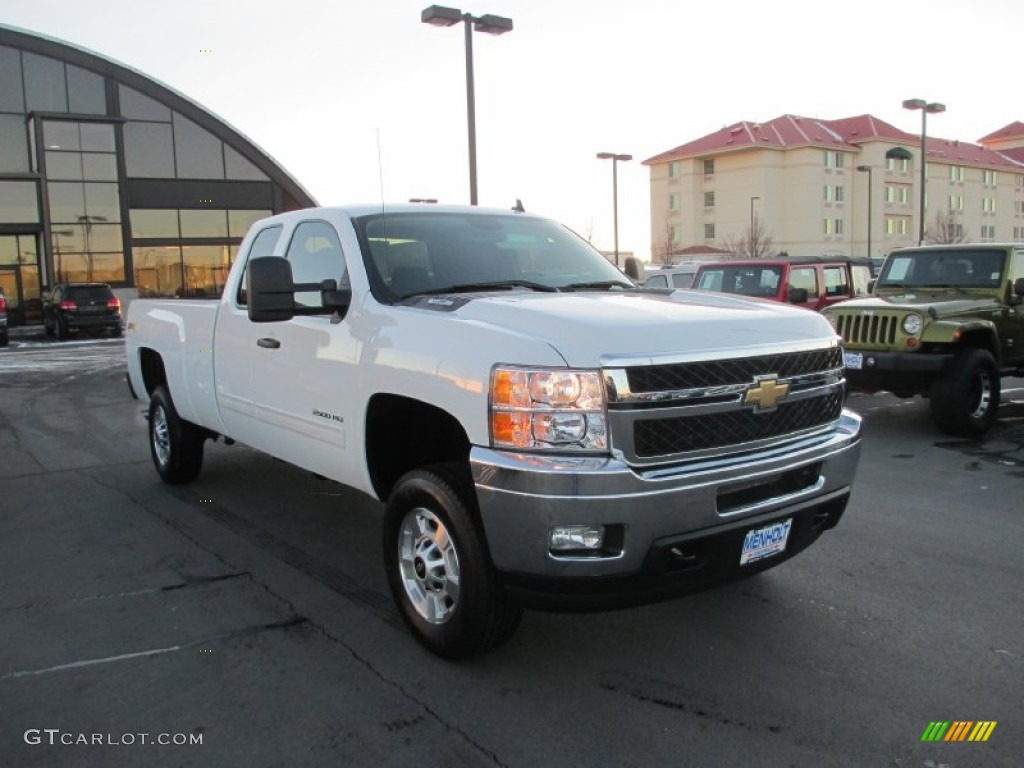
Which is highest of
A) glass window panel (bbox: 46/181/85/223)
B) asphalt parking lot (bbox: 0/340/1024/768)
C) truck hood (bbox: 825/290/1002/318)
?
glass window panel (bbox: 46/181/85/223)

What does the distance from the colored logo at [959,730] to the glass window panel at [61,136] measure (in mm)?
37245

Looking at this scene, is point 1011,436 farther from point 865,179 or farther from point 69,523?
point 865,179

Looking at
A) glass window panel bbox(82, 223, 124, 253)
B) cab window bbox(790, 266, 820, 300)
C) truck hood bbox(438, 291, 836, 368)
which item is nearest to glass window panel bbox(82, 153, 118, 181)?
glass window panel bbox(82, 223, 124, 253)

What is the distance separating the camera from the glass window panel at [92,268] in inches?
1342

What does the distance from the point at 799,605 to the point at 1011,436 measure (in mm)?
5631

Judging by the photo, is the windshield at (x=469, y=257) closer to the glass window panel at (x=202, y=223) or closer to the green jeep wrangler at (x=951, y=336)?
the green jeep wrangler at (x=951, y=336)

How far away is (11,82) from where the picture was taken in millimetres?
33031

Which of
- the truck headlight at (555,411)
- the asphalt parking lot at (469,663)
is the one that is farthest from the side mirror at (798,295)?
the truck headlight at (555,411)

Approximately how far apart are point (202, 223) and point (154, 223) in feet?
6.25

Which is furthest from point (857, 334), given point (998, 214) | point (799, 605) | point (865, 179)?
point (998, 214)

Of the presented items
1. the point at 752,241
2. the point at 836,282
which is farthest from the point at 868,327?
the point at 752,241

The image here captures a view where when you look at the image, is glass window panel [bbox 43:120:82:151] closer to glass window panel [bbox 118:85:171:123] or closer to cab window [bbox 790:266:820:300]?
glass window panel [bbox 118:85:171:123]

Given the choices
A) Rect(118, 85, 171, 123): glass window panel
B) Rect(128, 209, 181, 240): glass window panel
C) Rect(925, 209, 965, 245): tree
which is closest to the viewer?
Rect(118, 85, 171, 123): glass window panel

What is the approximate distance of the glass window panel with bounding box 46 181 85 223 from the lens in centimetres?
3375
